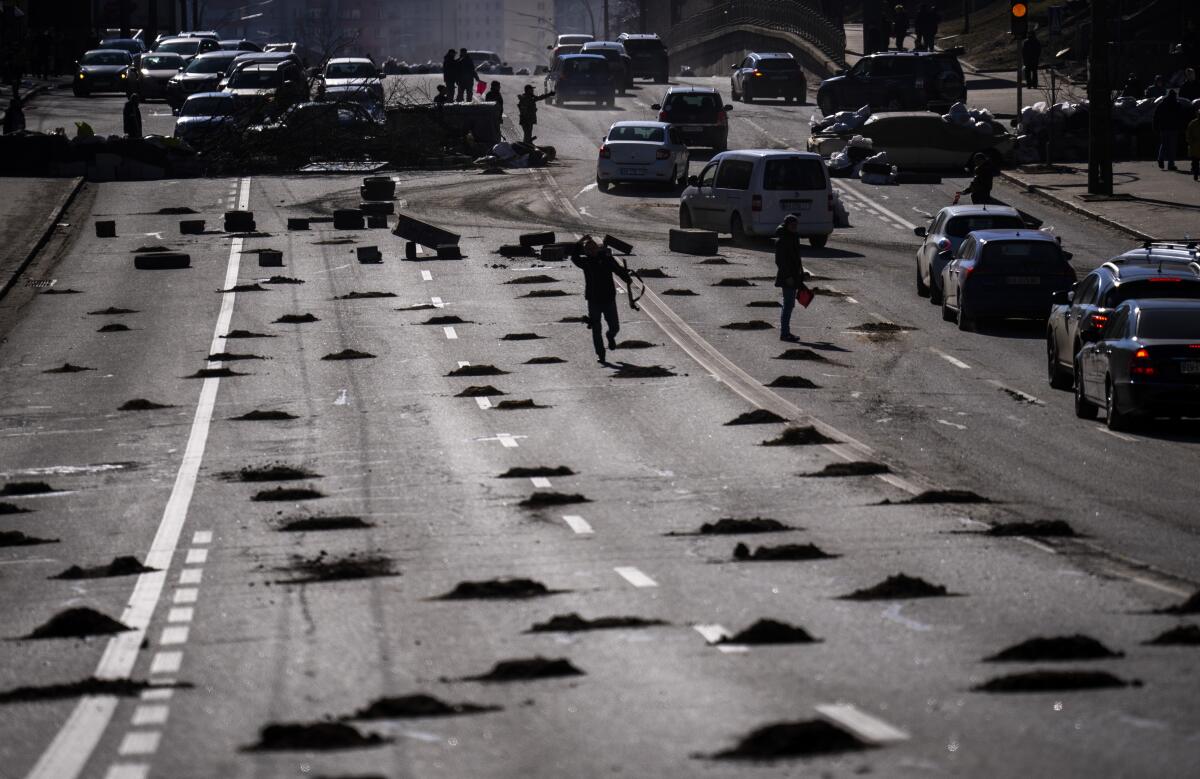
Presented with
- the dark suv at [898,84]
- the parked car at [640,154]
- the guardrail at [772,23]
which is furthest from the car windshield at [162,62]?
the parked car at [640,154]

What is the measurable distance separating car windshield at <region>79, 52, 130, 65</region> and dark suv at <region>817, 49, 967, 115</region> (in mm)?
29274

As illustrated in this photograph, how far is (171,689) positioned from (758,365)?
17239mm

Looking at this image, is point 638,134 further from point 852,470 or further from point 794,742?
point 794,742

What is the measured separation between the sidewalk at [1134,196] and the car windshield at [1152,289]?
16191 mm

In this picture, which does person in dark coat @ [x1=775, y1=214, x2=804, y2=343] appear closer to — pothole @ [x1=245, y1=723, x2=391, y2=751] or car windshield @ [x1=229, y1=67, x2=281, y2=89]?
pothole @ [x1=245, y1=723, x2=391, y2=751]

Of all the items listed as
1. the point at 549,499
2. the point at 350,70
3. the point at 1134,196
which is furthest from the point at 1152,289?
the point at 350,70

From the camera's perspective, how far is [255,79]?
6244cm

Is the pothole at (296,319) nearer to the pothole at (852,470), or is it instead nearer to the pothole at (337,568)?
the pothole at (852,470)

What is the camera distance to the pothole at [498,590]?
13.7 metres

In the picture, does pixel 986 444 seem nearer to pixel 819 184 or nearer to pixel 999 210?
pixel 999 210

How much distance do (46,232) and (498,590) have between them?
31.2 metres

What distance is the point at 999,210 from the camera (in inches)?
1363

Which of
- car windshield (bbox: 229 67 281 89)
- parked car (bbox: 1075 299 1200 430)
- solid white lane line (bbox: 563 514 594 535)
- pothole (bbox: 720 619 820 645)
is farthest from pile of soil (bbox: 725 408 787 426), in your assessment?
car windshield (bbox: 229 67 281 89)

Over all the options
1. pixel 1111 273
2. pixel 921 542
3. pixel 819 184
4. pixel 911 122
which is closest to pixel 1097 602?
pixel 921 542
